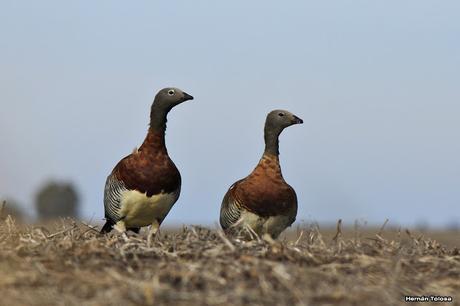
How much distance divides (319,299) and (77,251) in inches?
93.3

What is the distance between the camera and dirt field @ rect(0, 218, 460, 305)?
614cm

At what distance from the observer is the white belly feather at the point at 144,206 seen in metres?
11.3

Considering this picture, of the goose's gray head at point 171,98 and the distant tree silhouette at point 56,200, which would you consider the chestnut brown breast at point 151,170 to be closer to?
the goose's gray head at point 171,98

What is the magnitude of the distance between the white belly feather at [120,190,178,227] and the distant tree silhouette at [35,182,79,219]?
142 feet

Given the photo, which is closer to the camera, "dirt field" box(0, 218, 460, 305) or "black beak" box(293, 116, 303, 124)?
"dirt field" box(0, 218, 460, 305)

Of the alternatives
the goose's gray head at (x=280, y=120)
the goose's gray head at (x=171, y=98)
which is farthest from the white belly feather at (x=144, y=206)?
the goose's gray head at (x=280, y=120)

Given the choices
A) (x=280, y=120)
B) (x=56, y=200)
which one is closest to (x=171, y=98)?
(x=280, y=120)

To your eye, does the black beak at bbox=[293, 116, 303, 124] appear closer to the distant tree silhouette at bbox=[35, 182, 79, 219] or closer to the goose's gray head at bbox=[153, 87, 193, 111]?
the goose's gray head at bbox=[153, 87, 193, 111]

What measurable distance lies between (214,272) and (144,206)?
16.2 ft

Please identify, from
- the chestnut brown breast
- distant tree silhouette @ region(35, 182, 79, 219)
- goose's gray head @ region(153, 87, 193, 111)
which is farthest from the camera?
distant tree silhouette @ region(35, 182, 79, 219)

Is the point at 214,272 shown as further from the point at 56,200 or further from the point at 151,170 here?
the point at 56,200

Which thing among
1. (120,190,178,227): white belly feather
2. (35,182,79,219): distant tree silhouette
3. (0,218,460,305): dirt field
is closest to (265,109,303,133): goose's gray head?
(120,190,178,227): white belly feather

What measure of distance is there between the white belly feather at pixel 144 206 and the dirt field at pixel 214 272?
2814mm

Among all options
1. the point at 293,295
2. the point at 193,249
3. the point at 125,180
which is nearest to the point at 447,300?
the point at 293,295
